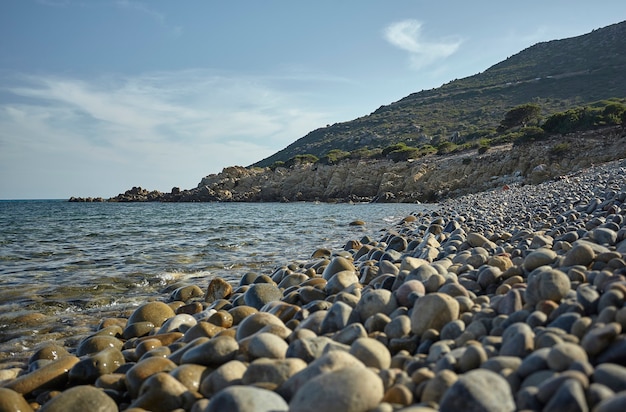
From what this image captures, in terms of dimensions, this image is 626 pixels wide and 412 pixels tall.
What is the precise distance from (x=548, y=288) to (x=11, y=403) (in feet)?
10.5

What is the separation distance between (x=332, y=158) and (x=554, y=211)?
149ft

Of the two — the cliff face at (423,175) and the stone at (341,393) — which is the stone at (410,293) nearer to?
the stone at (341,393)

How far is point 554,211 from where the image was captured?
7.91 meters

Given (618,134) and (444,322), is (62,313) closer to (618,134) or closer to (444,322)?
(444,322)

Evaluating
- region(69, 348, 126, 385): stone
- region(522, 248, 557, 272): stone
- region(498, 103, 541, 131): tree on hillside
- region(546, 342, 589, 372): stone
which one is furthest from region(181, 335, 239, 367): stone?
region(498, 103, 541, 131): tree on hillside

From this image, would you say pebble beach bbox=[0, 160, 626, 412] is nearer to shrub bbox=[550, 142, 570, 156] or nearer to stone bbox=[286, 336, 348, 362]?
stone bbox=[286, 336, 348, 362]

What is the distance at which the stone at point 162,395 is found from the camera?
237cm

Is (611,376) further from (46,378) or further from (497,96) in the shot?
(497,96)

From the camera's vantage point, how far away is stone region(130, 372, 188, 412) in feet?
7.76

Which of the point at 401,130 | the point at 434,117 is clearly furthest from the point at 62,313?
the point at 434,117

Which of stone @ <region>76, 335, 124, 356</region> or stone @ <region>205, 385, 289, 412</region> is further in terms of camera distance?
stone @ <region>76, 335, 124, 356</region>

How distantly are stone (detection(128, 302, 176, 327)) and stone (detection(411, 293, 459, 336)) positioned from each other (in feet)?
9.42

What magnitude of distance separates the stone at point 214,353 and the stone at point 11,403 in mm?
949

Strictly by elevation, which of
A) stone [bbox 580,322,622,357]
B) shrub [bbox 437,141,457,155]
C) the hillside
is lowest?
stone [bbox 580,322,622,357]
